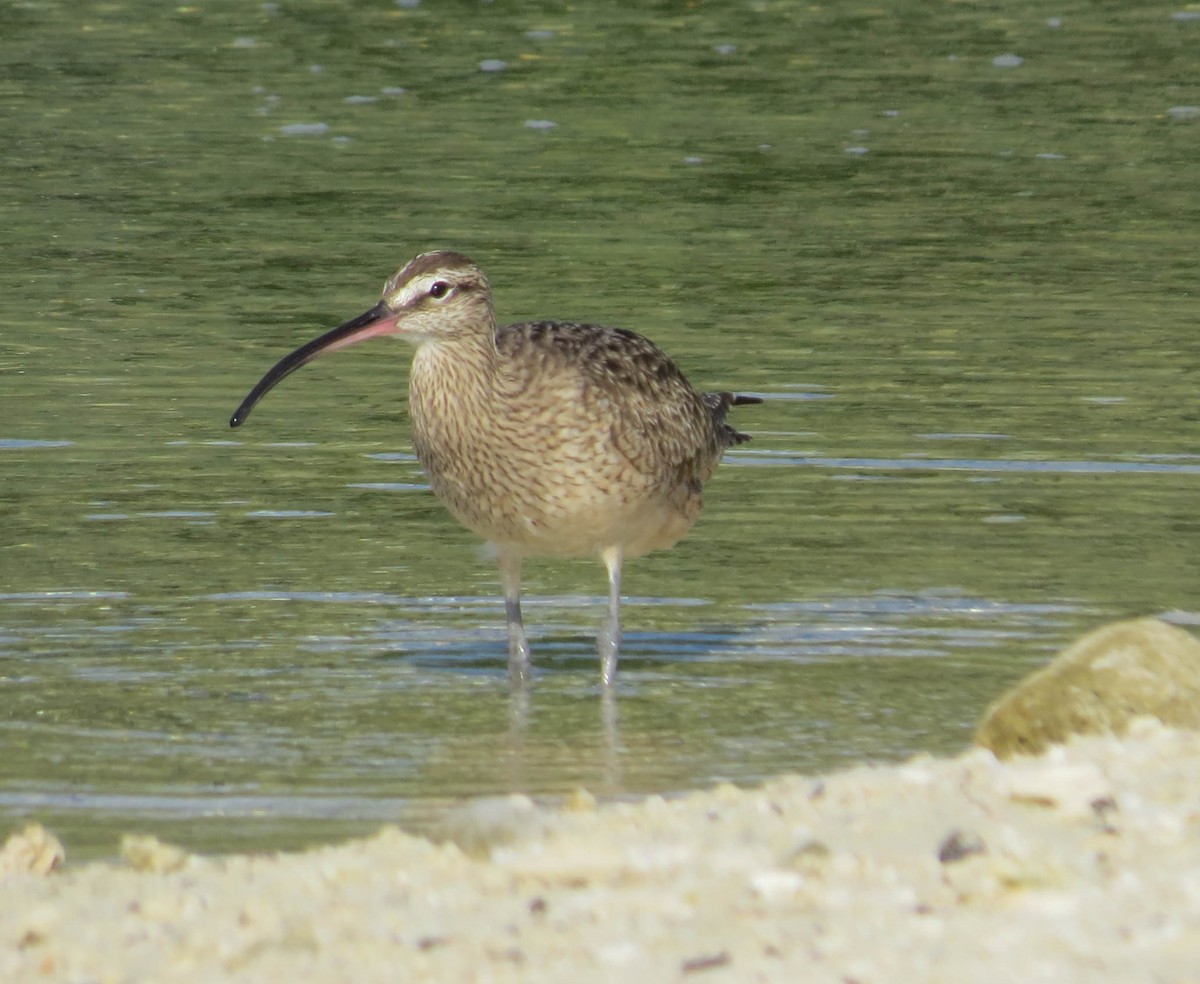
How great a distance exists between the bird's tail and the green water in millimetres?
433

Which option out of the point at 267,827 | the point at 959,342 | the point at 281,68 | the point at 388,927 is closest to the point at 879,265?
the point at 959,342

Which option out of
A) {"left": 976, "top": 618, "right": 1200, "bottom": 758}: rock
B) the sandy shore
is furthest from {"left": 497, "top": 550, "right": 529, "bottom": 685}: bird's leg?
the sandy shore

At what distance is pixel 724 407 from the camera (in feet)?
33.0

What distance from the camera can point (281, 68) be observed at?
19672mm

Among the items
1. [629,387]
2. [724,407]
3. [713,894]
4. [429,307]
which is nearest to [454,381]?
[429,307]

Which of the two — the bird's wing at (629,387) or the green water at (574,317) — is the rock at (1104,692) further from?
the bird's wing at (629,387)

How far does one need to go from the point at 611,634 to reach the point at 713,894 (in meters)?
3.32

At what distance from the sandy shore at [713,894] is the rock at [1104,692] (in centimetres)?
64

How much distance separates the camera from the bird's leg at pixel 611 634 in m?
8.87

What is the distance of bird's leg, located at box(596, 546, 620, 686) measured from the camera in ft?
29.1

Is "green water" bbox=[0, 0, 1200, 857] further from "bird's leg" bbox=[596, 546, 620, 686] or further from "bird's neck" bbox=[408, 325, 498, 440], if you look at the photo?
"bird's neck" bbox=[408, 325, 498, 440]

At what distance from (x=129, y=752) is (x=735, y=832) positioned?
245 centimetres

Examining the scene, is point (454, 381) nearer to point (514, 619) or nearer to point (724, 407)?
point (514, 619)

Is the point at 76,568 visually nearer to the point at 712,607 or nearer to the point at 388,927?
the point at 712,607
